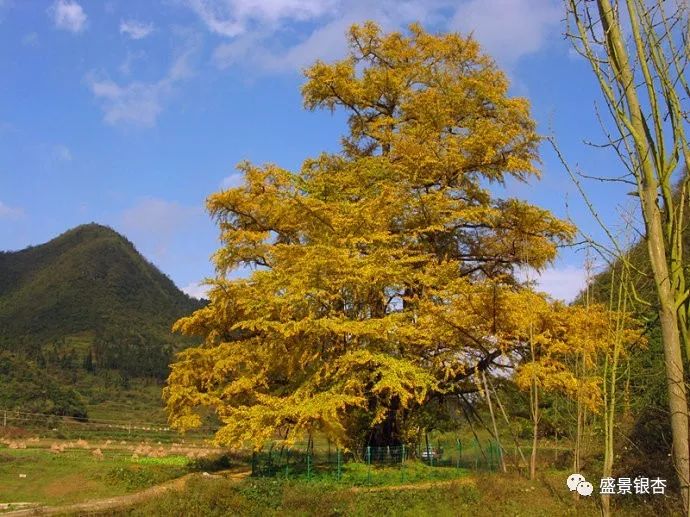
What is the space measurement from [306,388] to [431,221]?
19.8 ft

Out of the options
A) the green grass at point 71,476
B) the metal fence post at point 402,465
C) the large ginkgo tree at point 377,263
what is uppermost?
the large ginkgo tree at point 377,263

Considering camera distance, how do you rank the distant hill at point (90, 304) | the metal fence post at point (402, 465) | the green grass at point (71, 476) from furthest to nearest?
the distant hill at point (90, 304) → the green grass at point (71, 476) → the metal fence post at point (402, 465)

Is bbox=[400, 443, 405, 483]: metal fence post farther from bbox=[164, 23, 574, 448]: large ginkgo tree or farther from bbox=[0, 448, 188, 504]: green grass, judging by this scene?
bbox=[0, 448, 188, 504]: green grass

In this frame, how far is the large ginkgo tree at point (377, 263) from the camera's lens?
49.7 ft

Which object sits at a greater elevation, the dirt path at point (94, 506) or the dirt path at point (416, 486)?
the dirt path at point (416, 486)

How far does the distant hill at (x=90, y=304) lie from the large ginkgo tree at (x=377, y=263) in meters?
42.8

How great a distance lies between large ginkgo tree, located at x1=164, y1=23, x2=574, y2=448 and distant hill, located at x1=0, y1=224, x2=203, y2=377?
42.8 metres

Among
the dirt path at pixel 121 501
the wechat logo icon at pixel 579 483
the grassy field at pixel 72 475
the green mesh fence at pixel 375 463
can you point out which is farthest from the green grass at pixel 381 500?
the grassy field at pixel 72 475

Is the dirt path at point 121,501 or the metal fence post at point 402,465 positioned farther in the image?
the metal fence post at point 402,465

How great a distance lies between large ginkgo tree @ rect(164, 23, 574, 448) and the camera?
596 inches

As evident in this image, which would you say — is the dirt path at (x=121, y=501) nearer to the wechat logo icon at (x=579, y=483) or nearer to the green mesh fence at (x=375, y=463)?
the green mesh fence at (x=375, y=463)

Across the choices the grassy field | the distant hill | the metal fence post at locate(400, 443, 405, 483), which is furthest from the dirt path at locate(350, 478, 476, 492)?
the distant hill

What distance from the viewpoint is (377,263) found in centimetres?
1603

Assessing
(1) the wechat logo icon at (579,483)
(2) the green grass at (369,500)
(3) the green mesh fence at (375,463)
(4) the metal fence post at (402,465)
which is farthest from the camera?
(3) the green mesh fence at (375,463)
